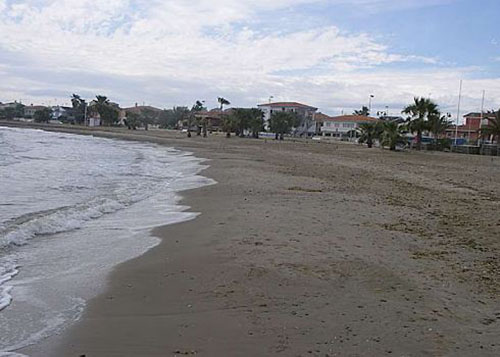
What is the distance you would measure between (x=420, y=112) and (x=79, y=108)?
10625cm

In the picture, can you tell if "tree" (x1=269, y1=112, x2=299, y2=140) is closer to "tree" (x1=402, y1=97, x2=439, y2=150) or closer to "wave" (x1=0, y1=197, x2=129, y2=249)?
"tree" (x1=402, y1=97, x2=439, y2=150)

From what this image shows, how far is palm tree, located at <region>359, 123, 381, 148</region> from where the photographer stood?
56994mm

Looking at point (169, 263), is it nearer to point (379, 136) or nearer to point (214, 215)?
point (214, 215)

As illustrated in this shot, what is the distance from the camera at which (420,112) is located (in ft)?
174

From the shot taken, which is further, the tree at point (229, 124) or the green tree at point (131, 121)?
the green tree at point (131, 121)

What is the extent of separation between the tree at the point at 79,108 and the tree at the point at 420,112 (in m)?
102

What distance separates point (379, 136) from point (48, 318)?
5399cm

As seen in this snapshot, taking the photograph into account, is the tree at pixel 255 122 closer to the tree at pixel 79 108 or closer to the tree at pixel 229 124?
the tree at pixel 229 124

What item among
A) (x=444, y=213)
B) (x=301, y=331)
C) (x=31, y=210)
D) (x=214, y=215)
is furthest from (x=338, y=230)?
(x=31, y=210)

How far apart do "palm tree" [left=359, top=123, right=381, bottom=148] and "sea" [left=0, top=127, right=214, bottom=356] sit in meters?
40.5

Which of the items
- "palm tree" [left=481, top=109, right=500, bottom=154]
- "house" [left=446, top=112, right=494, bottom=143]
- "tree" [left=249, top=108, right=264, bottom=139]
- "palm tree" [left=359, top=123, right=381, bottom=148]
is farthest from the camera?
"house" [left=446, top=112, right=494, bottom=143]

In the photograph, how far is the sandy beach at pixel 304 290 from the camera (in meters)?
4.55

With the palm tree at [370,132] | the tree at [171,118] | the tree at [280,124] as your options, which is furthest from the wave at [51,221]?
the tree at [171,118]

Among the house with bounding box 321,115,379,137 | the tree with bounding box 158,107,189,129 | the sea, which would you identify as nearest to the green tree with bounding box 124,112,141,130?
the tree with bounding box 158,107,189,129
